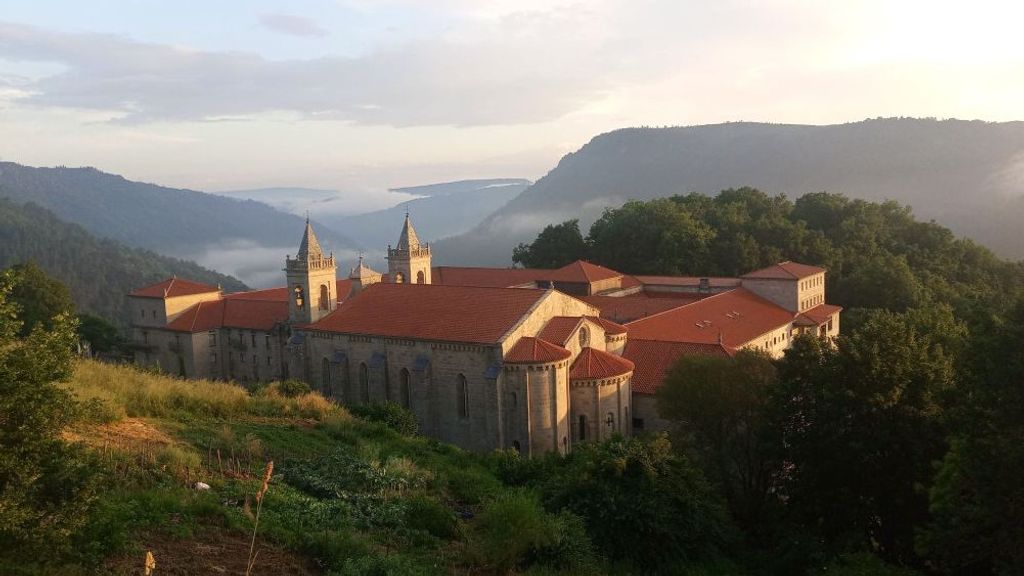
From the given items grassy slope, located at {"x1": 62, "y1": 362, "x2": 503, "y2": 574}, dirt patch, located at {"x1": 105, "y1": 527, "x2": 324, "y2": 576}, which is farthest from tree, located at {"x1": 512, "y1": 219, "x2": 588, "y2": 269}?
dirt patch, located at {"x1": 105, "y1": 527, "x2": 324, "y2": 576}

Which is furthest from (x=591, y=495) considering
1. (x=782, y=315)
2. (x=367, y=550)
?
(x=782, y=315)

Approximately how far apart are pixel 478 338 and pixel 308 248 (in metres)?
18.9

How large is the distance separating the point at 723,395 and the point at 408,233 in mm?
31580

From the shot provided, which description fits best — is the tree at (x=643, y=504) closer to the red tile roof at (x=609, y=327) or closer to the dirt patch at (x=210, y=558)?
the dirt patch at (x=210, y=558)

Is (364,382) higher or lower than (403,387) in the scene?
lower

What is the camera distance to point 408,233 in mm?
54250

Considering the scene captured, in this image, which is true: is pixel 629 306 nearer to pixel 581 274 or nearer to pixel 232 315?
pixel 581 274

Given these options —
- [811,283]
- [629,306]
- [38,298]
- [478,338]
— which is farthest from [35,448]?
[811,283]

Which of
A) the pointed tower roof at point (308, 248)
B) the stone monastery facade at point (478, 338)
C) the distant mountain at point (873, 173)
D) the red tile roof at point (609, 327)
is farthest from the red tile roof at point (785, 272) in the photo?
the distant mountain at point (873, 173)

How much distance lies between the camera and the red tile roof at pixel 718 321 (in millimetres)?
40594

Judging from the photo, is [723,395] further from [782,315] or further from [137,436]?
[782,315]

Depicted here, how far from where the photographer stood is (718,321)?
44.1 m

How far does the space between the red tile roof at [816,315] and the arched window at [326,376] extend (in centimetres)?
2957

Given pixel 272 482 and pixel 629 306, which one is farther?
pixel 629 306
